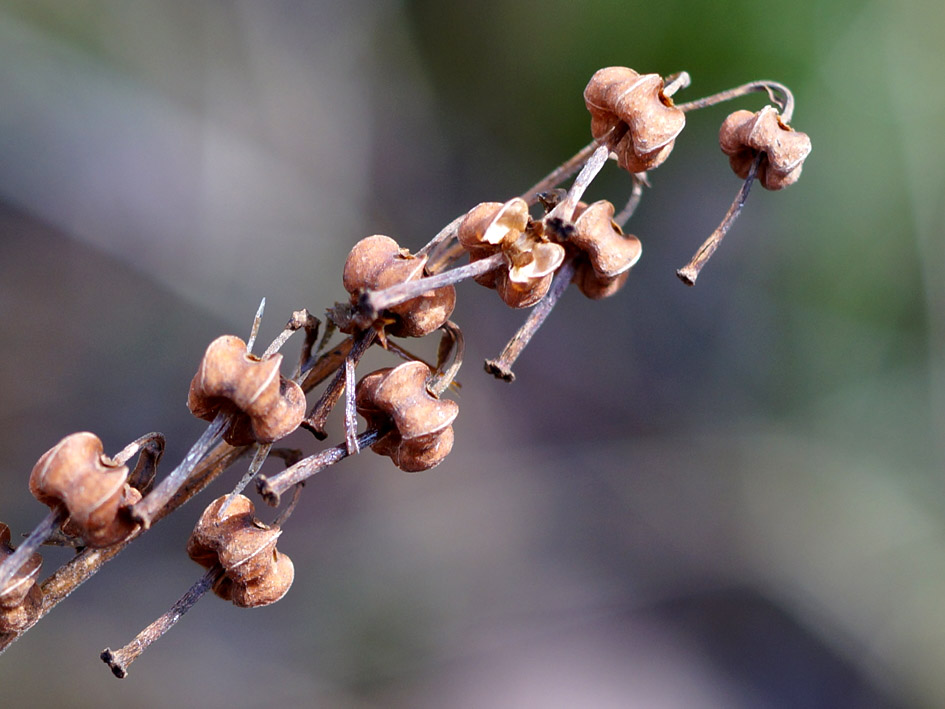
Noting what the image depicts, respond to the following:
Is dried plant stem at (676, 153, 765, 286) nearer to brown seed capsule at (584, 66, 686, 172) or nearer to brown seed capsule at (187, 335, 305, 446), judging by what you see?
brown seed capsule at (584, 66, 686, 172)

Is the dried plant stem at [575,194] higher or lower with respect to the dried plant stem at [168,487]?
higher

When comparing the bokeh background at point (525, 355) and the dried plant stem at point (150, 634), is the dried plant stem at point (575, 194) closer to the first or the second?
the dried plant stem at point (150, 634)

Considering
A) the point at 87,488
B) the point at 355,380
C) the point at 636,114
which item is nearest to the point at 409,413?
the point at 355,380

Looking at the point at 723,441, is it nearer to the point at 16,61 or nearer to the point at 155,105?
the point at 155,105

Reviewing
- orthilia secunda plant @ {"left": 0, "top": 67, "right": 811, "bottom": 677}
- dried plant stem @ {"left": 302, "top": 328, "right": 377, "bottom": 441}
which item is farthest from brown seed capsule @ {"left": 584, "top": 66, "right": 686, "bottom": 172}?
dried plant stem @ {"left": 302, "top": 328, "right": 377, "bottom": 441}

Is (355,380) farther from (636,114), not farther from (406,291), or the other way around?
(636,114)

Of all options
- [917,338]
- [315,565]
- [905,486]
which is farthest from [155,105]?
[905,486]

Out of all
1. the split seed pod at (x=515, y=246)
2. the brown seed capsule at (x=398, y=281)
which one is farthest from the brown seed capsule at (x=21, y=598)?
the split seed pod at (x=515, y=246)

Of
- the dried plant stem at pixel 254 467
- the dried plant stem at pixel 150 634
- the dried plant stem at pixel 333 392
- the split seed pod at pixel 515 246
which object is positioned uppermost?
the split seed pod at pixel 515 246
